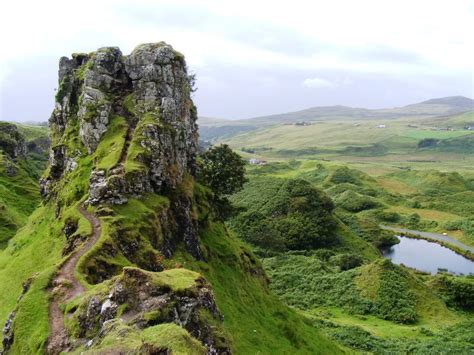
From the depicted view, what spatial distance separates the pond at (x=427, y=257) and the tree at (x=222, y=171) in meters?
91.1

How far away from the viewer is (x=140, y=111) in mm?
62969

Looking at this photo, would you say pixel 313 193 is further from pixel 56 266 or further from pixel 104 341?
pixel 104 341

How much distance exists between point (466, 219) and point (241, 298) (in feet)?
494

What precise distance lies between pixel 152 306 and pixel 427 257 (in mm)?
144236

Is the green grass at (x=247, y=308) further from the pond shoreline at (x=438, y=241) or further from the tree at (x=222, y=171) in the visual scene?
the pond shoreline at (x=438, y=241)

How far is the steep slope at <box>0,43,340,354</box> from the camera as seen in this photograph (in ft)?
91.7

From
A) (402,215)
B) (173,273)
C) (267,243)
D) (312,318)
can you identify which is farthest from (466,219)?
(173,273)

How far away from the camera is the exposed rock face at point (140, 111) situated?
5759 cm

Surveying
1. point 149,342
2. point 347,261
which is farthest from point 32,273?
point 347,261

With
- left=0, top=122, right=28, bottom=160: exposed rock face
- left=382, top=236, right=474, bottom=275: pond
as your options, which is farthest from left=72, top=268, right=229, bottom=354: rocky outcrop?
left=0, top=122, right=28, bottom=160: exposed rock face

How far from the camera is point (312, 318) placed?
295 feet

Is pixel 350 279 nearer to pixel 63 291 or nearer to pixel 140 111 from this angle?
pixel 140 111

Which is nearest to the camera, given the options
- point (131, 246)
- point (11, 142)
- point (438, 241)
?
point (131, 246)

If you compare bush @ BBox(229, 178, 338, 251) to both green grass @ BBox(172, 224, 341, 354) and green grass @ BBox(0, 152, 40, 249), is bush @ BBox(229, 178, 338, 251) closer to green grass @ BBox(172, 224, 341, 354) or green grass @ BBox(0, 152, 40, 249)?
green grass @ BBox(0, 152, 40, 249)
